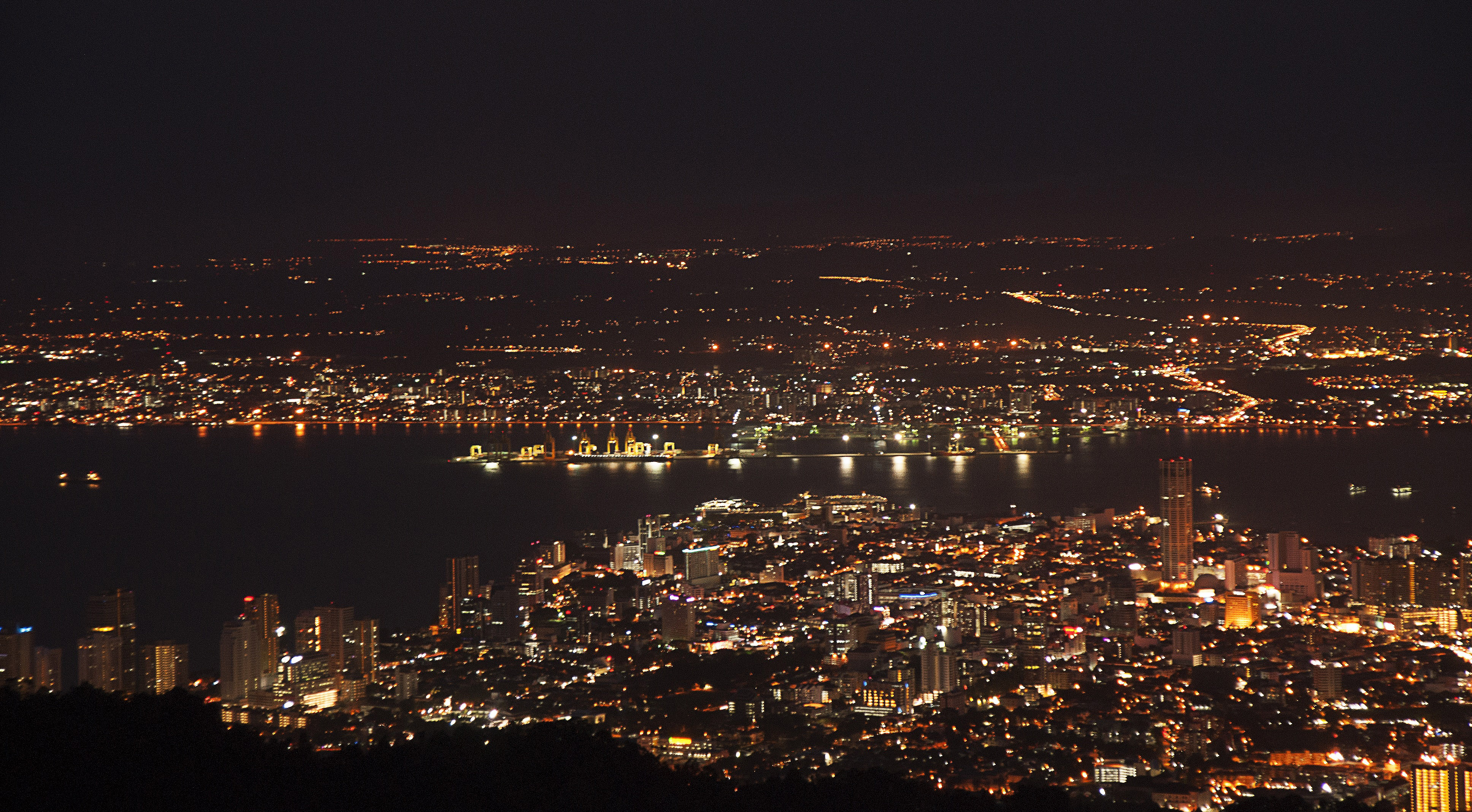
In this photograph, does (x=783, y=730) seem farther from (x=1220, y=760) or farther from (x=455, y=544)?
(x=455, y=544)

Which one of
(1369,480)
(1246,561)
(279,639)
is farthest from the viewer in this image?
(1369,480)

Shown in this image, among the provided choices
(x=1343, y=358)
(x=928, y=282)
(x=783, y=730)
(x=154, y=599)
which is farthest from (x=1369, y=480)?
(x=154, y=599)

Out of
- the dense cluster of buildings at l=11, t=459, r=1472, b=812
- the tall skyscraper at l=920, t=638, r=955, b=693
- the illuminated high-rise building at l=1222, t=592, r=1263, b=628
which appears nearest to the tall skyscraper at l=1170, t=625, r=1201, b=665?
the dense cluster of buildings at l=11, t=459, r=1472, b=812

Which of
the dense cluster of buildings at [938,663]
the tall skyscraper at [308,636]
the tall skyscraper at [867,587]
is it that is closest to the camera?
the dense cluster of buildings at [938,663]

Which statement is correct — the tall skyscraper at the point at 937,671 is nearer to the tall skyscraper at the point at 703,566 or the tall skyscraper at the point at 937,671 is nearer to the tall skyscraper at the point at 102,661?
the tall skyscraper at the point at 703,566

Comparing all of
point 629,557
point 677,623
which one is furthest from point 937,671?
point 629,557

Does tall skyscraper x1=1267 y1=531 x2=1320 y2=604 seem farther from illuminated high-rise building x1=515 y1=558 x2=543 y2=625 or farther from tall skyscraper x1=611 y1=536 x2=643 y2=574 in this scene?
illuminated high-rise building x1=515 y1=558 x2=543 y2=625

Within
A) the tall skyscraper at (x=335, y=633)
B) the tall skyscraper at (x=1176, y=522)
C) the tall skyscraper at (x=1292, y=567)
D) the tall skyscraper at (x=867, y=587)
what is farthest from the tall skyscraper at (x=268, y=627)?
the tall skyscraper at (x=1292, y=567)
